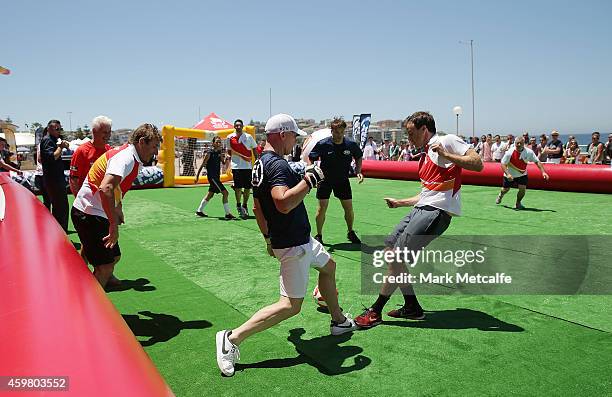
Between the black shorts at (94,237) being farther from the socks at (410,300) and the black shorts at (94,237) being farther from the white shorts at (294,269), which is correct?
the socks at (410,300)

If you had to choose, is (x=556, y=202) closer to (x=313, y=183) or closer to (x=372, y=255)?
(x=372, y=255)

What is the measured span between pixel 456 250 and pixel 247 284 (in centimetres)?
347

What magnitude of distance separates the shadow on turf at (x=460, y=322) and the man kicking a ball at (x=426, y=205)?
12cm

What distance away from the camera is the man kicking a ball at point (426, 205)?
4.51m

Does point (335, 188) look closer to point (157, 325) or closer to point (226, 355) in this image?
point (157, 325)

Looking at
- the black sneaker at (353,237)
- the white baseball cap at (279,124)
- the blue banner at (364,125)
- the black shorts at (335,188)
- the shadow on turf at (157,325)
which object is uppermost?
the blue banner at (364,125)

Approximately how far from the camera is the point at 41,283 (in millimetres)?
2916

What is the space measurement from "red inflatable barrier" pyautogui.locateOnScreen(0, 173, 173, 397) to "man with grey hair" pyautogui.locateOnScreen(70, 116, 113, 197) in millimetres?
2173

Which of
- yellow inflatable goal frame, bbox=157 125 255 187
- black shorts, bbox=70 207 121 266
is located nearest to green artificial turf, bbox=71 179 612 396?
black shorts, bbox=70 207 121 266

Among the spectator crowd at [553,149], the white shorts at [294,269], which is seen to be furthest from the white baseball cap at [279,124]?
the spectator crowd at [553,149]

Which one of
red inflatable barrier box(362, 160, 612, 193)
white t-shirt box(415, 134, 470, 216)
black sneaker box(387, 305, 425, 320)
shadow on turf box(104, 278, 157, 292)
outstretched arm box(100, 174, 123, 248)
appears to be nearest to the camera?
outstretched arm box(100, 174, 123, 248)

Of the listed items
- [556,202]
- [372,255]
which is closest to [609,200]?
[556,202]

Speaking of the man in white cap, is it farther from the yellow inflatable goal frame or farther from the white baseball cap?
the yellow inflatable goal frame

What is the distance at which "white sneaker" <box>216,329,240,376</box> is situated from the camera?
143 inches
